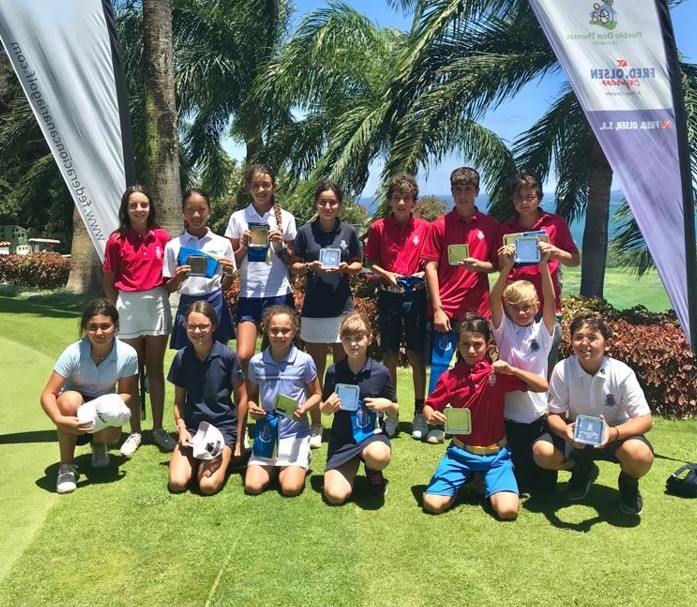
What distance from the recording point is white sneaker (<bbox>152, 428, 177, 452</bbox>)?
464 centimetres

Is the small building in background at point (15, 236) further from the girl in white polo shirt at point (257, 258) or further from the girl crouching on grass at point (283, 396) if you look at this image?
the girl crouching on grass at point (283, 396)

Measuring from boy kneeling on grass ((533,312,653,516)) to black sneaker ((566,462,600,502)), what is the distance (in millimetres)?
120

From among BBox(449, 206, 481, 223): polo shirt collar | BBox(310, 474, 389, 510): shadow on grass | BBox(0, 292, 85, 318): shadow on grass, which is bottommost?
BBox(0, 292, 85, 318): shadow on grass

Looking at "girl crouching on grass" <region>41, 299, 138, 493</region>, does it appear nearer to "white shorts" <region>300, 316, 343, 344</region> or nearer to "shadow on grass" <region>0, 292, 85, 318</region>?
"white shorts" <region>300, 316, 343, 344</region>

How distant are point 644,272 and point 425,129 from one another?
3.87m

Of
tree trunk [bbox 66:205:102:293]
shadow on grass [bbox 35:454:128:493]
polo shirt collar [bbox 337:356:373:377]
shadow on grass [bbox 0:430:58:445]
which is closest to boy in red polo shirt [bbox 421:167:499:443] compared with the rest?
polo shirt collar [bbox 337:356:373:377]

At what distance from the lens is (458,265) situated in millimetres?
4531

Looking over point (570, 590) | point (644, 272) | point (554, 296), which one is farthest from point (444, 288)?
point (644, 272)

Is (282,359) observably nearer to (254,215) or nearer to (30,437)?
(254,215)

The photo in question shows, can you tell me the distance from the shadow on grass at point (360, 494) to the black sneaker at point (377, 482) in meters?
0.03

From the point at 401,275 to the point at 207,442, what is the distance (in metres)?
1.89

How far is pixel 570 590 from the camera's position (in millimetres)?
2924

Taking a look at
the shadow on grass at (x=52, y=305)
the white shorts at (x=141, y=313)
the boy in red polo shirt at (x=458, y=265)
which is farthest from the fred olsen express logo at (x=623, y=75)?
the shadow on grass at (x=52, y=305)

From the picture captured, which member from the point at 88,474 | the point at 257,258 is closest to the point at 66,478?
the point at 88,474
